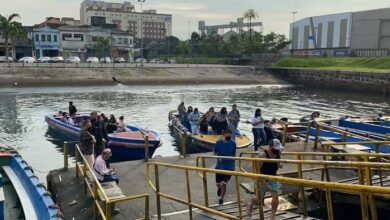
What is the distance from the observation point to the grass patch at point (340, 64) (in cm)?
6291

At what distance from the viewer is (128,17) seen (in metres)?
185

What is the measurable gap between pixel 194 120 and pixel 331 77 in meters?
47.5

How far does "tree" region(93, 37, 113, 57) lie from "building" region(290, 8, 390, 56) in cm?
5014

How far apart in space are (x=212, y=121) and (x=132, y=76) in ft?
151

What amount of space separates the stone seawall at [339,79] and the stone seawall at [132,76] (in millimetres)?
2442

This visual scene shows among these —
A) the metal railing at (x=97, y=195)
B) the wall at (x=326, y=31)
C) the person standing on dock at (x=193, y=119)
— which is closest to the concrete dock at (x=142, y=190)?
the metal railing at (x=97, y=195)

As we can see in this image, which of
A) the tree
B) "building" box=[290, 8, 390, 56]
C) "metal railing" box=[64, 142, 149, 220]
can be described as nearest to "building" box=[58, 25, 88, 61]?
the tree

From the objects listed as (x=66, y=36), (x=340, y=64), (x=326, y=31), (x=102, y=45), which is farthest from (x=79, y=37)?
(x=326, y=31)

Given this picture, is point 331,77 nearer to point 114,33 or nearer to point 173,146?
point 173,146

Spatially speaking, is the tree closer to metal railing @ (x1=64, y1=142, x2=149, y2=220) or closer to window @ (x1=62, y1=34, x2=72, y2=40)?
window @ (x1=62, y1=34, x2=72, y2=40)

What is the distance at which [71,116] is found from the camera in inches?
853

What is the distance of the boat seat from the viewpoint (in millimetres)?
9588

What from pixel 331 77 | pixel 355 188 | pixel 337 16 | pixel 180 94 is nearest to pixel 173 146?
pixel 355 188

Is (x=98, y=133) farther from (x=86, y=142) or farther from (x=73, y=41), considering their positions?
(x=73, y=41)
